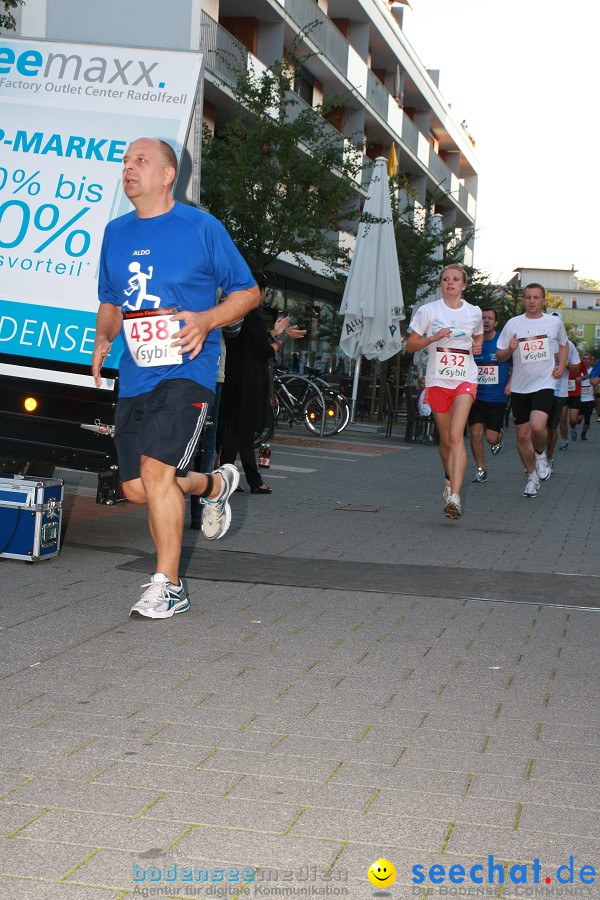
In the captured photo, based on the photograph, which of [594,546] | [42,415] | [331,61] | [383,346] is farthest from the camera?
[331,61]

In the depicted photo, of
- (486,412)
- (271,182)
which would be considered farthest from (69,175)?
(271,182)

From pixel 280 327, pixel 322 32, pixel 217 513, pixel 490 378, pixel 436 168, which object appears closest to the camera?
pixel 217 513

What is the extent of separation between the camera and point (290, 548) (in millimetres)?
8266

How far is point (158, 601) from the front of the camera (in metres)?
5.71

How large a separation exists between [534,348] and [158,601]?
317 inches

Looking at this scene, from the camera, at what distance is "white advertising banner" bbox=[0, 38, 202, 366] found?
7711mm

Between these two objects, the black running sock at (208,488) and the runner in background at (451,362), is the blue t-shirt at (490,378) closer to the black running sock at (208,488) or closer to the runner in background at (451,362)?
the runner in background at (451,362)

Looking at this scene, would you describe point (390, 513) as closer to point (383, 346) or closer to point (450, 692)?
point (450, 692)

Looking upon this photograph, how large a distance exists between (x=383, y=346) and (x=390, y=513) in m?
11.7

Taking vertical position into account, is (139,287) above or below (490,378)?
above

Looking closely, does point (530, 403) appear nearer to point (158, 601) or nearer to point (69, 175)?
point (69, 175)

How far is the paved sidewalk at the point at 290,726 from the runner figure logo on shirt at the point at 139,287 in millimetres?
1472

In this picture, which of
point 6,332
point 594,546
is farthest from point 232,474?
point 594,546

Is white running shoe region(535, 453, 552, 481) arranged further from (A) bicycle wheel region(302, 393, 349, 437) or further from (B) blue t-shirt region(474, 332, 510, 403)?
(A) bicycle wheel region(302, 393, 349, 437)
